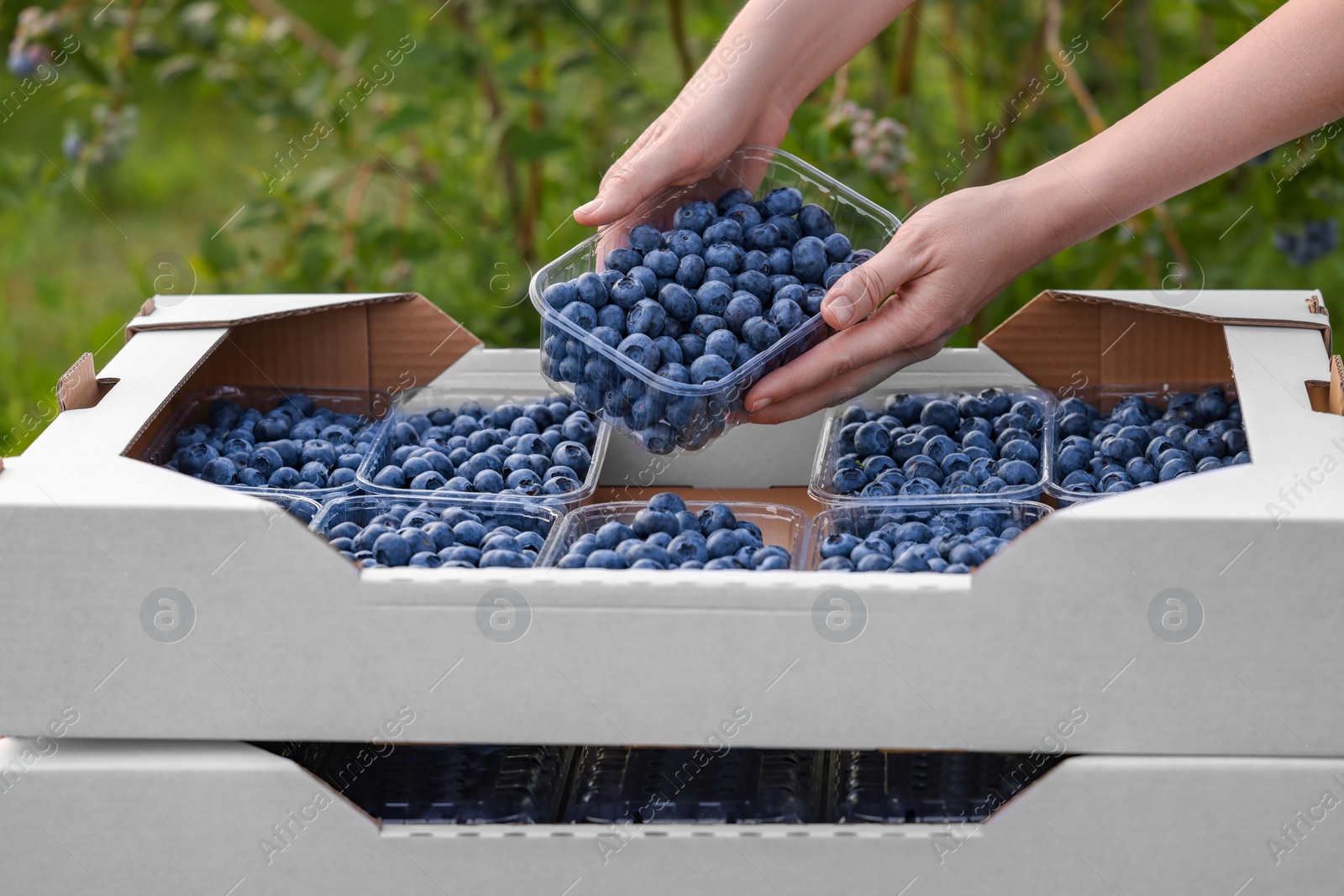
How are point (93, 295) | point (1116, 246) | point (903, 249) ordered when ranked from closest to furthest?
point (903, 249), point (1116, 246), point (93, 295)

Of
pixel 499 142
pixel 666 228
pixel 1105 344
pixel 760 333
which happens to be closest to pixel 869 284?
pixel 760 333

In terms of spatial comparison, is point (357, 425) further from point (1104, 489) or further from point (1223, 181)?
point (1223, 181)

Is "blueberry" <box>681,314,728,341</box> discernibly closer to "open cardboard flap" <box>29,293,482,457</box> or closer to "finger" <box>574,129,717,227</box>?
"finger" <box>574,129,717,227</box>

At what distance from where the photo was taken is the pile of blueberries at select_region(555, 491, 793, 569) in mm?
1171

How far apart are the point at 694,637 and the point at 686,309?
0.47 meters

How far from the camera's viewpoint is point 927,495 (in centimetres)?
136

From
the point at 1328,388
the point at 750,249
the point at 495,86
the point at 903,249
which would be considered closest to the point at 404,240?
the point at 495,86

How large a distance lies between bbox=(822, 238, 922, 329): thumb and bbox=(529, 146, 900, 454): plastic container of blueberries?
2.2 inches

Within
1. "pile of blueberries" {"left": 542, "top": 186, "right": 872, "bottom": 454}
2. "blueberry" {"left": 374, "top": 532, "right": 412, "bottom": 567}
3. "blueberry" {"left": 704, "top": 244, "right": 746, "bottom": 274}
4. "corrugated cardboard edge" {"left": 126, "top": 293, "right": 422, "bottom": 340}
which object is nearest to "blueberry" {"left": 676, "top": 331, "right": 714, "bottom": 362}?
"pile of blueberries" {"left": 542, "top": 186, "right": 872, "bottom": 454}

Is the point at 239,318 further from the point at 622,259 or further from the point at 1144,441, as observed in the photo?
the point at 1144,441

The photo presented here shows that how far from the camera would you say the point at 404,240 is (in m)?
2.60

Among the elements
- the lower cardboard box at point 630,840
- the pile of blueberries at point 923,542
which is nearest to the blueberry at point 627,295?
the pile of blueberries at point 923,542

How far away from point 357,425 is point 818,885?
88 centimetres

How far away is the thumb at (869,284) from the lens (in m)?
1.31
